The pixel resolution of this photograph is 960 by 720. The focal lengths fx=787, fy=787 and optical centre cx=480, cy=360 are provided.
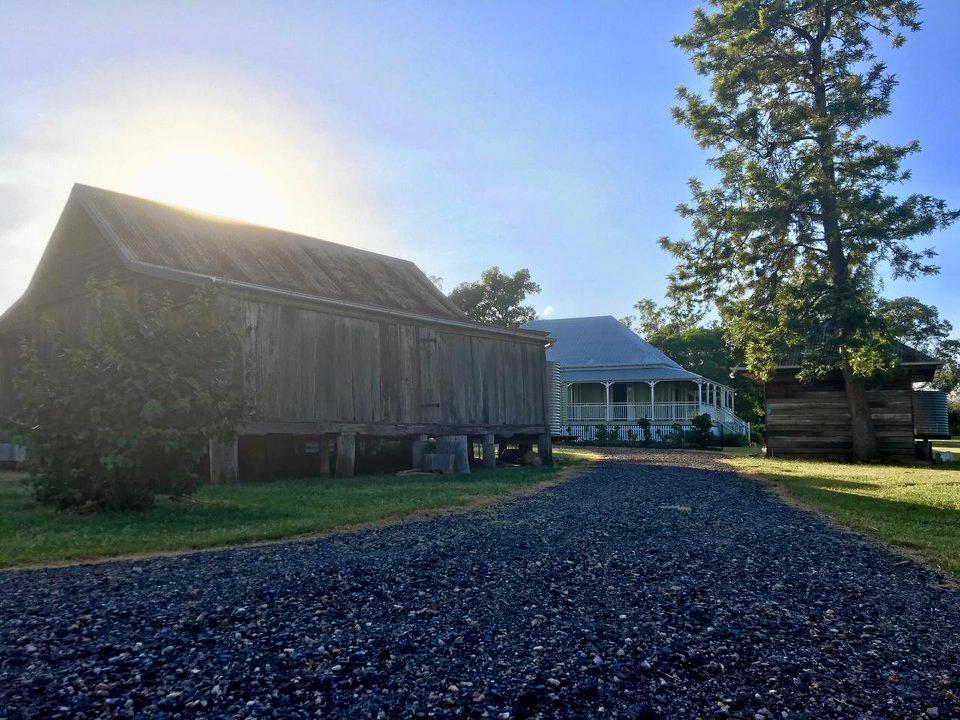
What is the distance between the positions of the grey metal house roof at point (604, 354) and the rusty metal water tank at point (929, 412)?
37.4 ft

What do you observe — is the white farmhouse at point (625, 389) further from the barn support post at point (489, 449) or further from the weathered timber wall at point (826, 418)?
the barn support post at point (489, 449)

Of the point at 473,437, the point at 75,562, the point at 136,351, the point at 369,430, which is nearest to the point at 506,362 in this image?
the point at 473,437

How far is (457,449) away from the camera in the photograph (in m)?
19.6

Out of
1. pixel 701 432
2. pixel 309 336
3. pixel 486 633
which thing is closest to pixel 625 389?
pixel 701 432

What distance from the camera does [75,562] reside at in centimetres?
754

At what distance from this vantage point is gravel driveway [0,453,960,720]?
156 inches

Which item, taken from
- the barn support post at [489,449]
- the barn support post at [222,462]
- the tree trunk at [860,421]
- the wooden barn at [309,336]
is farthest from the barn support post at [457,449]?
the tree trunk at [860,421]

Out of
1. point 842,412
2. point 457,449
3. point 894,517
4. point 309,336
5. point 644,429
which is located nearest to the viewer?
point 894,517

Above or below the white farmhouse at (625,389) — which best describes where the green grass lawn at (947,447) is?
below

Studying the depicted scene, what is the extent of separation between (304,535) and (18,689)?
5283 mm

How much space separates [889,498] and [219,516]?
11120mm

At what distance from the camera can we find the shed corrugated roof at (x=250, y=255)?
16391 mm

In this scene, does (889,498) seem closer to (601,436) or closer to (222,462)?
(222,462)

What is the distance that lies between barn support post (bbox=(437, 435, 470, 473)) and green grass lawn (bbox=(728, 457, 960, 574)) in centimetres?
732
